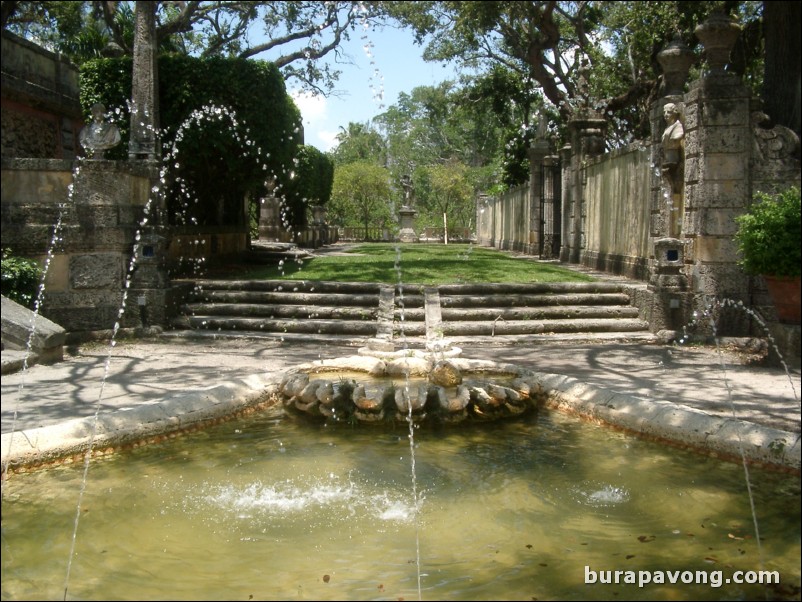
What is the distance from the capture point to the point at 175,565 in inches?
153

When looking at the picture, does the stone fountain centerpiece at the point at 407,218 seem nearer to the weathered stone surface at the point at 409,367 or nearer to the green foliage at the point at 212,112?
the green foliage at the point at 212,112

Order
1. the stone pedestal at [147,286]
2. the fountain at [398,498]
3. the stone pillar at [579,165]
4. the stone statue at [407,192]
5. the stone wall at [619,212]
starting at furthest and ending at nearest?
the stone statue at [407,192] → the stone pillar at [579,165] → the stone wall at [619,212] → the stone pedestal at [147,286] → the fountain at [398,498]

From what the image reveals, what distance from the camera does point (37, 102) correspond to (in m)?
Answer: 20.7

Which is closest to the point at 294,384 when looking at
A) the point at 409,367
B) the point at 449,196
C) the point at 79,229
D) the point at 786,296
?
the point at 409,367

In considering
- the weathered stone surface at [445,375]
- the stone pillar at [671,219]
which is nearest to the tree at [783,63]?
the stone pillar at [671,219]

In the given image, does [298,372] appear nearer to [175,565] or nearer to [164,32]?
[175,565]

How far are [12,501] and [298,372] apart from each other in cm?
321

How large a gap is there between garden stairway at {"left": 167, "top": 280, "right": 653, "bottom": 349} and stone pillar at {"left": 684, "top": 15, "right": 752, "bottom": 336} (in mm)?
1168

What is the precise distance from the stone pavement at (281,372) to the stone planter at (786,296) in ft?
1.72

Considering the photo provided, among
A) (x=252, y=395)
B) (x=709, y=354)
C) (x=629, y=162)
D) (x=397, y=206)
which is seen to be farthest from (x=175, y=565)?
(x=397, y=206)

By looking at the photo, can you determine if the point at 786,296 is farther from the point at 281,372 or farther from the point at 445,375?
the point at 281,372

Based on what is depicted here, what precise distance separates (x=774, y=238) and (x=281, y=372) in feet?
16.6

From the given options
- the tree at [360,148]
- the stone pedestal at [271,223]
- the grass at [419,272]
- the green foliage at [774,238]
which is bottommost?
the grass at [419,272]

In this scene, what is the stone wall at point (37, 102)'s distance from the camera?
63.8ft
